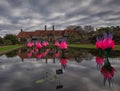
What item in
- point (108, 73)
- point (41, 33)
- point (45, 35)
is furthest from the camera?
point (41, 33)

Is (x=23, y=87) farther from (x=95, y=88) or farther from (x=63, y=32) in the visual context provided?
(x=63, y=32)

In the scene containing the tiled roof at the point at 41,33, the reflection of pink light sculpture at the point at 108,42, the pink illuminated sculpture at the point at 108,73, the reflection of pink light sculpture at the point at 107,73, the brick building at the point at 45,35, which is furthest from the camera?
the tiled roof at the point at 41,33

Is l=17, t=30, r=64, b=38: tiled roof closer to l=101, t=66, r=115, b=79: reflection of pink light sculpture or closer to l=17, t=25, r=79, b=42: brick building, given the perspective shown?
l=17, t=25, r=79, b=42: brick building

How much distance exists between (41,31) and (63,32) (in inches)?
602

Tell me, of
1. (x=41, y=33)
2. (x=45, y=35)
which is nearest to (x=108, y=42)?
(x=45, y=35)

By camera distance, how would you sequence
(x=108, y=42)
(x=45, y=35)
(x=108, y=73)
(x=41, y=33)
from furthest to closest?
1. (x=41, y=33)
2. (x=45, y=35)
3. (x=108, y=42)
4. (x=108, y=73)

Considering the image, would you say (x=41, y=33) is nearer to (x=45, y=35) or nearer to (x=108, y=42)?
(x=45, y=35)

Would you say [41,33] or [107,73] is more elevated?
[41,33]

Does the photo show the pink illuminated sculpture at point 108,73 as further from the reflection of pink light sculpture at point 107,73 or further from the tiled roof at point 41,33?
the tiled roof at point 41,33

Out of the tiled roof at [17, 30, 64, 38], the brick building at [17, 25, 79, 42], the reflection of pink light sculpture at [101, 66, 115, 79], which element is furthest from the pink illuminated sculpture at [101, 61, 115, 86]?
the tiled roof at [17, 30, 64, 38]

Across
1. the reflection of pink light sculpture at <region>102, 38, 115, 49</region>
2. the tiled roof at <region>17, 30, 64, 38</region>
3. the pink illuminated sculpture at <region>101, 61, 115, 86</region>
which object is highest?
the tiled roof at <region>17, 30, 64, 38</region>

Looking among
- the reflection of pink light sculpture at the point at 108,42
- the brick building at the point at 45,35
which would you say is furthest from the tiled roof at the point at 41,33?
the reflection of pink light sculpture at the point at 108,42

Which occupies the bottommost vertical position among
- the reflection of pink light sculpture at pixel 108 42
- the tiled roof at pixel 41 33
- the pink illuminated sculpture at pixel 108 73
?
the pink illuminated sculpture at pixel 108 73

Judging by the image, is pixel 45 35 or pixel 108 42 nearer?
pixel 108 42
